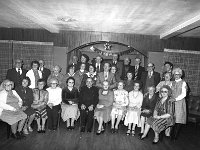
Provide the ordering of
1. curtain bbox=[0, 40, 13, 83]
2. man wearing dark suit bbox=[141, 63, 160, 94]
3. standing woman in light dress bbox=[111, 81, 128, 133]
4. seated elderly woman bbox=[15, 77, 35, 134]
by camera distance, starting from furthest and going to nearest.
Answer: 1. curtain bbox=[0, 40, 13, 83]
2. man wearing dark suit bbox=[141, 63, 160, 94]
3. standing woman in light dress bbox=[111, 81, 128, 133]
4. seated elderly woman bbox=[15, 77, 35, 134]

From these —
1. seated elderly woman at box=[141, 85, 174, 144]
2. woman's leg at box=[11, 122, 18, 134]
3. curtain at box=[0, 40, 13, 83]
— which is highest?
curtain at box=[0, 40, 13, 83]

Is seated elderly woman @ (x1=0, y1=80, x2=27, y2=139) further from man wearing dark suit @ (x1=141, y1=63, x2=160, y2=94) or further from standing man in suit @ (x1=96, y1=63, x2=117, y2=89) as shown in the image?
man wearing dark suit @ (x1=141, y1=63, x2=160, y2=94)

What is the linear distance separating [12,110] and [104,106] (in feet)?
7.03

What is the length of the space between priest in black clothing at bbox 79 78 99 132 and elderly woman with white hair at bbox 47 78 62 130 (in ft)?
1.82

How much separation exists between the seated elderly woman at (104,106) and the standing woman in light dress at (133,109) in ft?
1.54

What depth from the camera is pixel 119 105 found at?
5172mm

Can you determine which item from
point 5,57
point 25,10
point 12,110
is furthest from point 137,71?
point 5,57

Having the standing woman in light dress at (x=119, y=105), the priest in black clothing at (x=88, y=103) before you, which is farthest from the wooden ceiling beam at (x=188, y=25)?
the priest in black clothing at (x=88, y=103)

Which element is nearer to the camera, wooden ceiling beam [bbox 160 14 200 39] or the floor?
the floor

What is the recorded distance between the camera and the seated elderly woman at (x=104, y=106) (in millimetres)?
5062

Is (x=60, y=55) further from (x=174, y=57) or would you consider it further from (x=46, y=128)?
(x=174, y=57)

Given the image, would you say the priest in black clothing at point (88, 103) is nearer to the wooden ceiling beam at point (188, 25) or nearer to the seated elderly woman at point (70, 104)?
the seated elderly woman at point (70, 104)

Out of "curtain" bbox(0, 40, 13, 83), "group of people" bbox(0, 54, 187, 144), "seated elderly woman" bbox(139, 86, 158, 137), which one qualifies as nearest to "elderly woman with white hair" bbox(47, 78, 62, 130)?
"group of people" bbox(0, 54, 187, 144)

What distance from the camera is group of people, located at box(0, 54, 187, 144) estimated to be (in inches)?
180
